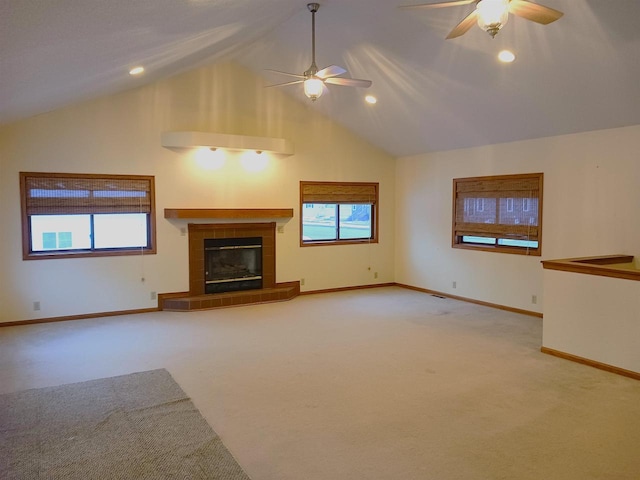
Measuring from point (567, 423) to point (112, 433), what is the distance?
3103 mm

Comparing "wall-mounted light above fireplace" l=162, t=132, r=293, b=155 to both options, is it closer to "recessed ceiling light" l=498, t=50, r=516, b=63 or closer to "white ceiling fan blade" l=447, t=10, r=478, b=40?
"recessed ceiling light" l=498, t=50, r=516, b=63

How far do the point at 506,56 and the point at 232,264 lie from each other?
474 cm

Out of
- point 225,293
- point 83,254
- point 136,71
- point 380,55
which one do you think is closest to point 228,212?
point 225,293

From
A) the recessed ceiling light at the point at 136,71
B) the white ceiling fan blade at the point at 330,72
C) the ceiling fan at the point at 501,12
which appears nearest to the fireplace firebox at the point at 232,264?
the recessed ceiling light at the point at 136,71

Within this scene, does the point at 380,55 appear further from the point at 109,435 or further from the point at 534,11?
the point at 109,435

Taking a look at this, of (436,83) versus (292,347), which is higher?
Answer: (436,83)

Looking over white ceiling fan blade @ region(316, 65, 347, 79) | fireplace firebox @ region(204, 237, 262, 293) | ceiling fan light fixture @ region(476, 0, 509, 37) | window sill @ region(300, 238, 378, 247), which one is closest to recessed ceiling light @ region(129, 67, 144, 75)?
white ceiling fan blade @ region(316, 65, 347, 79)

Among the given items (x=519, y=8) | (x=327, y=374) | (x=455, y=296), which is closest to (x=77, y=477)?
(x=327, y=374)

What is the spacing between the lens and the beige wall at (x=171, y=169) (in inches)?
235

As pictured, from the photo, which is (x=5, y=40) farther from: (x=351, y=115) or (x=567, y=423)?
(x=351, y=115)

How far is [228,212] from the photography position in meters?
7.04

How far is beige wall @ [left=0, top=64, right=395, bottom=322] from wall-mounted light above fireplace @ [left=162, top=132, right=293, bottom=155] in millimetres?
223

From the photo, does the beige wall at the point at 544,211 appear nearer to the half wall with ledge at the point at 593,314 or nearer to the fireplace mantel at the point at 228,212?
the half wall with ledge at the point at 593,314

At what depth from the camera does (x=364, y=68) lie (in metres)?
6.07
